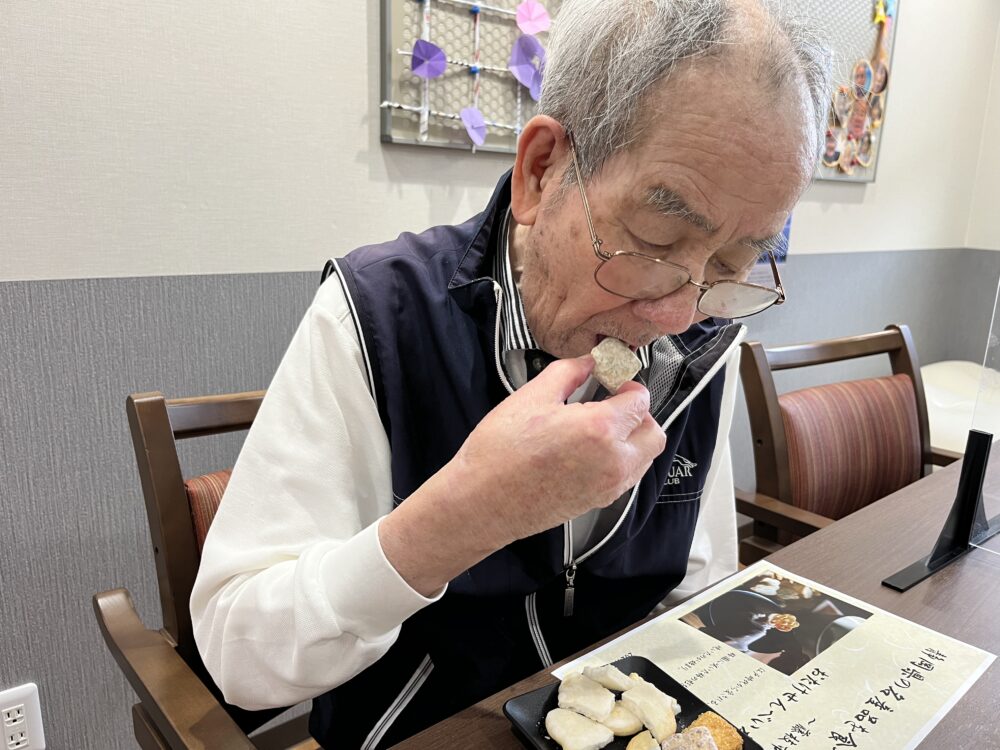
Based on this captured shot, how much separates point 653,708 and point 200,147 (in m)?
1.35

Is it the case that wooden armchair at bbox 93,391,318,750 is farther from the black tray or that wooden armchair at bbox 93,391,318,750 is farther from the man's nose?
the man's nose

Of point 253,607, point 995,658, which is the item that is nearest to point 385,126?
point 253,607

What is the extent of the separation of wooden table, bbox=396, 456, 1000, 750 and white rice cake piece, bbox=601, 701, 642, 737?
0.09 m

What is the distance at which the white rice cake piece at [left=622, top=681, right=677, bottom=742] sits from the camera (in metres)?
0.67

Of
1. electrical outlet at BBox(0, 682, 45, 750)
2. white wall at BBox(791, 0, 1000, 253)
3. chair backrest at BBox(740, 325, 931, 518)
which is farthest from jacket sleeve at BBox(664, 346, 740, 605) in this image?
white wall at BBox(791, 0, 1000, 253)

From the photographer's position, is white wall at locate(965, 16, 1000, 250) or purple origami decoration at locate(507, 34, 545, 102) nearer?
purple origami decoration at locate(507, 34, 545, 102)

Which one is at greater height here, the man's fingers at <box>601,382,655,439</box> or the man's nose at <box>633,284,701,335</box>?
the man's nose at <box>633,284,701,335</box>

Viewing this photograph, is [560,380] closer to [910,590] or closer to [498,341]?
[498,341]

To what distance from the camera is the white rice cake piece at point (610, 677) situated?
723 millimetres

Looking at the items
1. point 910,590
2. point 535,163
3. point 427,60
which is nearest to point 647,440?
point 535,163

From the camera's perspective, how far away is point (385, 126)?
167cm

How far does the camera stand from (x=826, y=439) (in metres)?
1.66

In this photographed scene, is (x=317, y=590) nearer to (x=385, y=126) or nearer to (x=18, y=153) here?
(x=18, y=153)

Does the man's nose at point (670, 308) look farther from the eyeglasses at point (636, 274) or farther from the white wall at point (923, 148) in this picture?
the white wall at point (923, 148)
